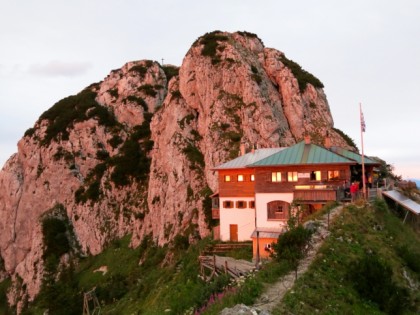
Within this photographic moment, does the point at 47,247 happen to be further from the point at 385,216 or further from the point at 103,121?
the point at 385,216

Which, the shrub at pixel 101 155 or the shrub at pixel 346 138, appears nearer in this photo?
the shrub at pixel 346 138

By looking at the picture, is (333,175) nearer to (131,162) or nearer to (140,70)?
(131,162)

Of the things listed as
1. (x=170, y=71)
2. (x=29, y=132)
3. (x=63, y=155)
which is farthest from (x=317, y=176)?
(x=29, y=132)

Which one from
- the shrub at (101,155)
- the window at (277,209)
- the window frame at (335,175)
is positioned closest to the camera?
the window frame at (335,175)

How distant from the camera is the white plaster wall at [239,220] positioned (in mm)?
39531

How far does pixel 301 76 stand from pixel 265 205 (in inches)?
1772

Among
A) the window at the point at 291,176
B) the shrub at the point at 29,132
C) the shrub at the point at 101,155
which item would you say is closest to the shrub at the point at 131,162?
the shrub at the point at 101,155

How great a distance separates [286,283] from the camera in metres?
17.9

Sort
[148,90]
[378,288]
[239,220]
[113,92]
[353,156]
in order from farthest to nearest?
[113,92], [148,90], [239,220], [353,156], [378,288]

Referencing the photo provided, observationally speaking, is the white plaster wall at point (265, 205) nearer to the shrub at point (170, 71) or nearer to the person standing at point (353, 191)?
the person standing at point (353, 191)

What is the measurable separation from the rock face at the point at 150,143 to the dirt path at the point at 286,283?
34.3 meters

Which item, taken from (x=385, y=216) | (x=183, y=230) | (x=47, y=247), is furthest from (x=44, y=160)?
(x=385, y=216)

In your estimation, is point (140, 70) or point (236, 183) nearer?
point (236, 183)

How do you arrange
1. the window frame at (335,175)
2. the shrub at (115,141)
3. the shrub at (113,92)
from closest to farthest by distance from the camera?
the window frame at (335,175) → the shrub at (115,141) → the shrub at (113,92)
